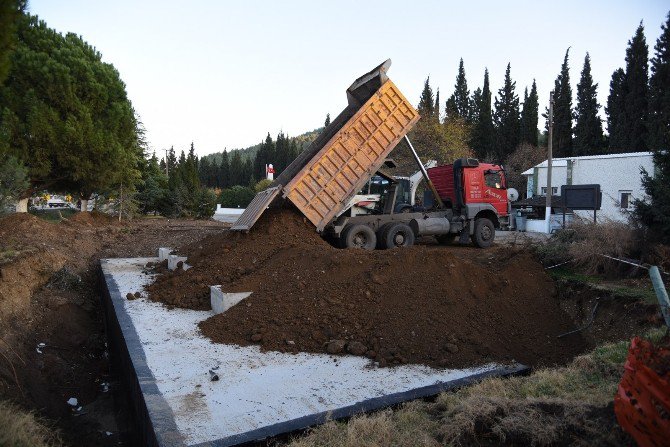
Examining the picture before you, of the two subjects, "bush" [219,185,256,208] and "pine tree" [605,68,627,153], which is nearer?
"pine tree" [605,68,627,153]

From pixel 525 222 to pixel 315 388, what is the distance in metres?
23.6

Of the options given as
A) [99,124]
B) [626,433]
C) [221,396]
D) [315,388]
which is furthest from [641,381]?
[99,124]

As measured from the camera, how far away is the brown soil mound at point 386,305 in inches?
256

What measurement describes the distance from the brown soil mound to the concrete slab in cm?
31

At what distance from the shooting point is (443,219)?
14109 mm

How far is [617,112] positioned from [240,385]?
146 feet

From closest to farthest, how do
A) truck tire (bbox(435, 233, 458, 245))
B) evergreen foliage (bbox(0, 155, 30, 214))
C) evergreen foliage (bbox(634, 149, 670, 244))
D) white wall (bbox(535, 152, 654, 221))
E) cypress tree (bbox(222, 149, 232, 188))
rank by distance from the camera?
evergreen foliage (bbox(634, 149, 670, 244))
truck tire (bbox(435, 233, 458, 245))
evergreen foliage (bbox(0, 155, 30, 214))
white wall (bbox(535, 152, 654, 221))
cypress tree (bbox(222, 149, 232, 188))

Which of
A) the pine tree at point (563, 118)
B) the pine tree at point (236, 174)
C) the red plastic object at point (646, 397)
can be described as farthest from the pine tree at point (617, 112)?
the pine tree at point (236, 174)

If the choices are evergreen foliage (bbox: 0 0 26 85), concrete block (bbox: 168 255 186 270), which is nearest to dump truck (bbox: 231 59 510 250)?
concrete block (bbox: 168 255 186 270)

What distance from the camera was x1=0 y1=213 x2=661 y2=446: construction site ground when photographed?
4000 mm

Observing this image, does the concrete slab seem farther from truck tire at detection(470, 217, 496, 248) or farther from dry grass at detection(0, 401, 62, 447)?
truck tire at detection(470, 217, 496, 248)

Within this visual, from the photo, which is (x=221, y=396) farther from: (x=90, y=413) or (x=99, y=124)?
(x=99, y=124)

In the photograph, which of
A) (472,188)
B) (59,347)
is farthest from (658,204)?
(59,347)

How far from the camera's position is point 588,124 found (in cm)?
4331
